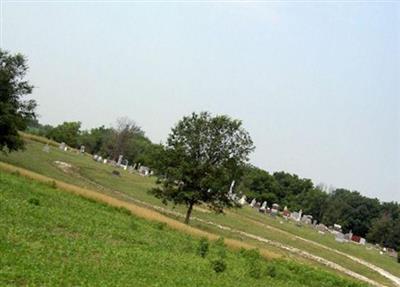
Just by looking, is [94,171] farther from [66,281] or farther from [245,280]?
[66,281]

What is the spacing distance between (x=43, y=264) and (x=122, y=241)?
379 inches

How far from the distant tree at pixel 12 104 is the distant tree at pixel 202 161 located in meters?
15.2

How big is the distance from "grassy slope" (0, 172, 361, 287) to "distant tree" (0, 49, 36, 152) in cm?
2096

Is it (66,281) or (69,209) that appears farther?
(69,209)

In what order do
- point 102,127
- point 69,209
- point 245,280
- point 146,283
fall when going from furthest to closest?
point 102,127
point 69,209
point 245,280
point 146,283

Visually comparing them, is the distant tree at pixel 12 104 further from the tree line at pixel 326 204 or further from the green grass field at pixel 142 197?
the tree line at pixel 326 204

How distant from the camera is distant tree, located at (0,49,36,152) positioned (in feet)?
174

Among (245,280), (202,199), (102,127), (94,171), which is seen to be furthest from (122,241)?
(102,127)

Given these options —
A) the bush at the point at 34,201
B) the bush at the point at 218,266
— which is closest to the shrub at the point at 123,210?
the bush at the point at 34,201

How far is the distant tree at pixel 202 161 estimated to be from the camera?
49500 mm

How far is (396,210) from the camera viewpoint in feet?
556

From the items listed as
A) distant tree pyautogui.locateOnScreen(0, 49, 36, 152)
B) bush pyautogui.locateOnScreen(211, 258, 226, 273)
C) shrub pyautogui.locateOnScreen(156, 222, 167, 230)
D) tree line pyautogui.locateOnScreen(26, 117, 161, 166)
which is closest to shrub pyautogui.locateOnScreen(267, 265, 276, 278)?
bush pyautogui.locateOnScreen(211, 258, 226, 273)

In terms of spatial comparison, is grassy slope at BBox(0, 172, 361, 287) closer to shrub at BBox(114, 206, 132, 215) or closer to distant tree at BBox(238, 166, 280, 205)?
shrub at BBox(114, 206, 132, 215)

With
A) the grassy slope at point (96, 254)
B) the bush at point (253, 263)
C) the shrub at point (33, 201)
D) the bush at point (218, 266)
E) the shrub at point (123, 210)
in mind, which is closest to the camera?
the grassy slope at point (96, 254)
